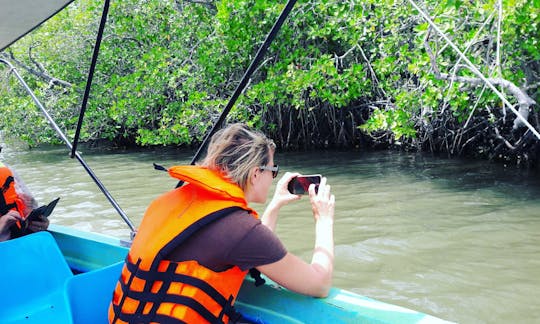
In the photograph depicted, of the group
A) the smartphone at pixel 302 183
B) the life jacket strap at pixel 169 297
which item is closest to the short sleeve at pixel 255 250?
the life jacket strap at pixel 169 297

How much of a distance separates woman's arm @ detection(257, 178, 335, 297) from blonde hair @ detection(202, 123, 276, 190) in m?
0.26

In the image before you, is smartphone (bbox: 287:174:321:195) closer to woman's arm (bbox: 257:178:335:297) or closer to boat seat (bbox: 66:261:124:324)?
woman's arm (bbox: 257:178:335:297)

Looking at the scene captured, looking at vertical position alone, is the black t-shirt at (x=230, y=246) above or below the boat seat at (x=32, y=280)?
above

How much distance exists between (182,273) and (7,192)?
1.64 metres

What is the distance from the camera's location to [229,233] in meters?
1.47

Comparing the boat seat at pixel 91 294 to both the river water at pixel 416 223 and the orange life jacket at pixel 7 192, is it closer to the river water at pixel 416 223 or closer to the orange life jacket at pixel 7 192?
the orange life jacket at pixel 7 192

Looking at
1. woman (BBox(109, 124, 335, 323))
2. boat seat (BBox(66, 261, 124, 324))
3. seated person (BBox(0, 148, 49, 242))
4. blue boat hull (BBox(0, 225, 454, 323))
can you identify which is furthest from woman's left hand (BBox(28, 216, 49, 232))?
woman (BBox(109, 124, 335, 323))

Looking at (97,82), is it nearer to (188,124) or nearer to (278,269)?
(188,124)

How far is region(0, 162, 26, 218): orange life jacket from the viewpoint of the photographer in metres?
2.63

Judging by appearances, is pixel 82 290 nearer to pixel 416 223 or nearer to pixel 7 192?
pixel 7 192

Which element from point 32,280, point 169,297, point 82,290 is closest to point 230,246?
point 169,297

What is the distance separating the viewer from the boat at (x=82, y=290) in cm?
167

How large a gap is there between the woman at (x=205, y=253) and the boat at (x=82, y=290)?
0.50 ft

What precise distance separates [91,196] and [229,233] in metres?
6.52
